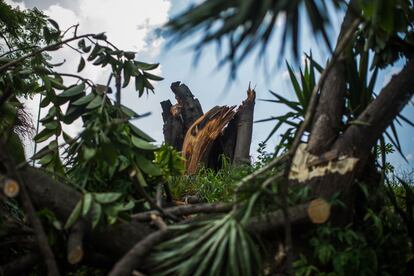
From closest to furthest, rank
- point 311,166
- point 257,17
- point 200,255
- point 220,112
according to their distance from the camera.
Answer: point 257,17 < point 200,255 < point 311,166 < point 220,112

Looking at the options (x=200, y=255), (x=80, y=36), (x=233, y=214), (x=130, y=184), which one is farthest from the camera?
(x=80, y=36)

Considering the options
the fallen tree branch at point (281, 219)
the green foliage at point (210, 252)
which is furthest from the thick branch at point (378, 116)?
the green foliage at point (210, 252)

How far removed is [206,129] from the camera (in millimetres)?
7293

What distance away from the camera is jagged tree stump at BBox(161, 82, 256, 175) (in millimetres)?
7203

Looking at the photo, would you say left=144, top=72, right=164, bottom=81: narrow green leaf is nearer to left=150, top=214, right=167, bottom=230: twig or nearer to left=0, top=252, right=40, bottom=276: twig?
left=150, top=214, right=167, bottom=230: twig

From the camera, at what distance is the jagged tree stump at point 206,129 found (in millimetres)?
7203

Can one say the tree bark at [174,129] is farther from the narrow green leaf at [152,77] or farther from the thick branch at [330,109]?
the thick branch at [330,109]

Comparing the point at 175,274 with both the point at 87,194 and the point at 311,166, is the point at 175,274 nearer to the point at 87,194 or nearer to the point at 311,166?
the point at 87,194

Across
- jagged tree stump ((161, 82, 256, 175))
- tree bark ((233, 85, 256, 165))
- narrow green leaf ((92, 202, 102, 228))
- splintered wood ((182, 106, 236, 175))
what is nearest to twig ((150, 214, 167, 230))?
narrow green leaf ((92, 202, 102, 228))

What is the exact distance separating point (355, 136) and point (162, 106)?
667 cm

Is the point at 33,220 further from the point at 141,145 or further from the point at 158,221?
the point at 141,145

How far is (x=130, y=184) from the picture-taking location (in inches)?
99.8

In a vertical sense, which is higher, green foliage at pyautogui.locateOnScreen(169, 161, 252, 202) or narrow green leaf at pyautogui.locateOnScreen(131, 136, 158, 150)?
green foliage at pyautogui.locateOnScreen(169, 161, 252, 202)

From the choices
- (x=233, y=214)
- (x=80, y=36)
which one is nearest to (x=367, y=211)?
(x=233, y=214)
